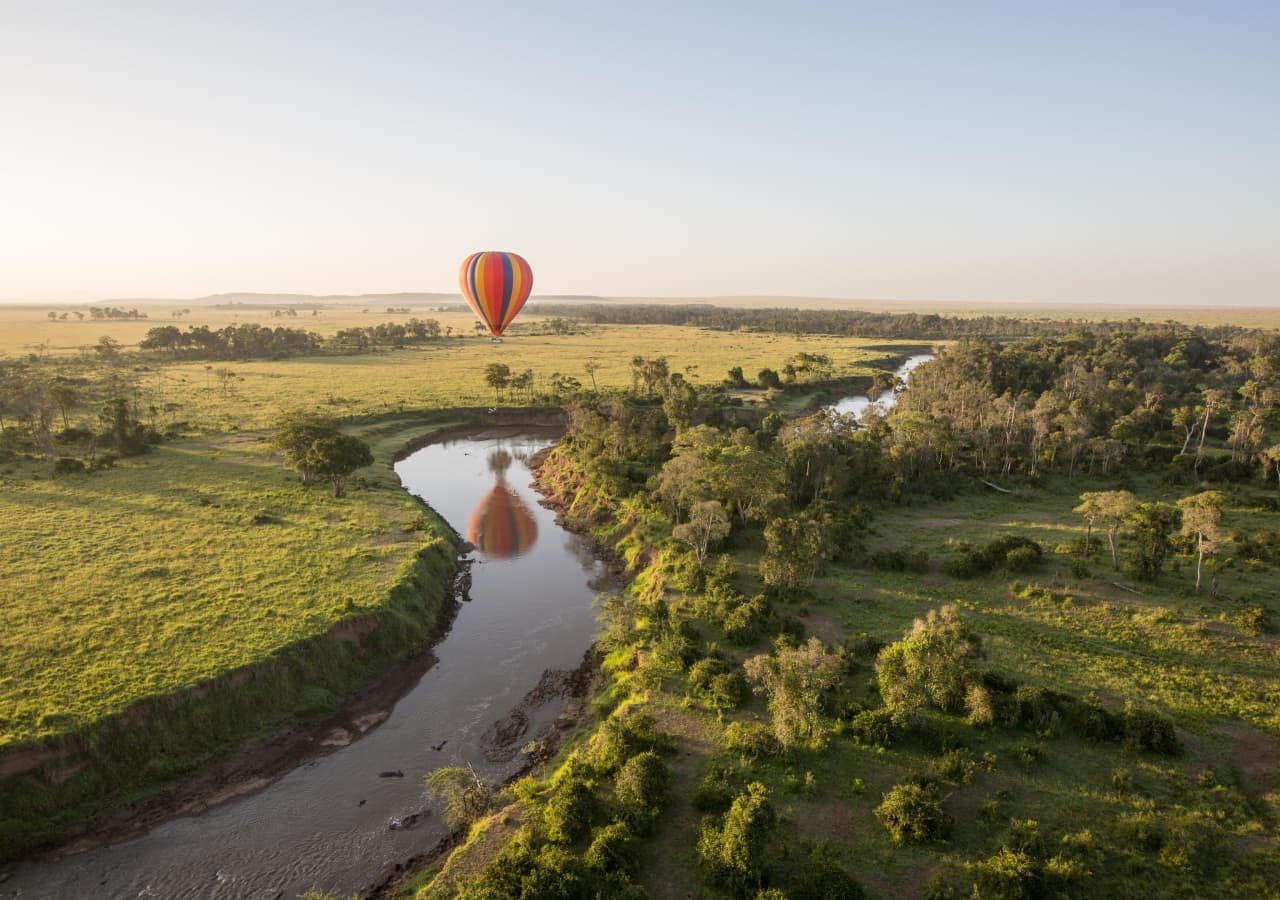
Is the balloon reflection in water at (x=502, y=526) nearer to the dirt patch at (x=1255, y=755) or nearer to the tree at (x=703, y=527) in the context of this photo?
the tree at (x=703, y=527)

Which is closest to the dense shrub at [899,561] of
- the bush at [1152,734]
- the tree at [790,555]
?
the tree at [790,555]

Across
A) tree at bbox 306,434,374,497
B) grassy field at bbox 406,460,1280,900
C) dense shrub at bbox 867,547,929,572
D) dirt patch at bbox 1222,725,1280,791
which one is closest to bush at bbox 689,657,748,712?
grassy field at bbox 406,460,1280,900

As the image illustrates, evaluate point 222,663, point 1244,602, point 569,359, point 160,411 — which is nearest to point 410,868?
point 222,663

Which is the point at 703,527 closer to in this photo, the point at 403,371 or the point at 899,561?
the point at 899,561

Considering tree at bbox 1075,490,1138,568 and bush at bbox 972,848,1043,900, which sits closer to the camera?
bush at bbox 972,848,1043,900

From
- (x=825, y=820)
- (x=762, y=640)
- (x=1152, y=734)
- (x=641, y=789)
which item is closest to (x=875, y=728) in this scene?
(x=825, y=820)

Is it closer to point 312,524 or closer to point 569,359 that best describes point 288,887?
point 312,524

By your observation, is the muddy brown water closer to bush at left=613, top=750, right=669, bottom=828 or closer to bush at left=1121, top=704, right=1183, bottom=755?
bush at left=613, top=750, right=669, bottom=828
